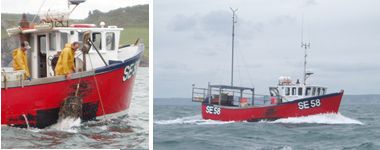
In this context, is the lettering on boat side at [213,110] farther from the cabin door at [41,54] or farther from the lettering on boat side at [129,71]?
the cabin door at [41,54]

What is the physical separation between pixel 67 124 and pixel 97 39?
79.4 inches

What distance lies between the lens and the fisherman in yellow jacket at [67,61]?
1080 cm

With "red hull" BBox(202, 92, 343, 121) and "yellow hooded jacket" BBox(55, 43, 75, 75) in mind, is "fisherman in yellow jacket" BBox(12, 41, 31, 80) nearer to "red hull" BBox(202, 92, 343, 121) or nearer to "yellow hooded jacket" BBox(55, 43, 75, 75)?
"yellow hooded jacket" BBox(55, 43, 75, 75)

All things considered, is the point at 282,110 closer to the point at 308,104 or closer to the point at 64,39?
the point at 308,104

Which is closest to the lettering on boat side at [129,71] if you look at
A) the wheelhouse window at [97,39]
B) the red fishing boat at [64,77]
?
the red fishing boat at [64,77]

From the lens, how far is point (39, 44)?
1241cm

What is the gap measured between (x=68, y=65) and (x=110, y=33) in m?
1.80

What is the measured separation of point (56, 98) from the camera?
35.7 ft

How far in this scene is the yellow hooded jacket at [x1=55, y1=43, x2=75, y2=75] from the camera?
10805 millimetres

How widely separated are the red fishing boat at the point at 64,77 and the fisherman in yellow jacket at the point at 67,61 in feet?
0.38

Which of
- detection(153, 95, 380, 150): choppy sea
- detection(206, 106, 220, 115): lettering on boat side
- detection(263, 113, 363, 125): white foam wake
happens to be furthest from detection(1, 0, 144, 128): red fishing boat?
detection(206, 106, 220, 115): lettering on boat side

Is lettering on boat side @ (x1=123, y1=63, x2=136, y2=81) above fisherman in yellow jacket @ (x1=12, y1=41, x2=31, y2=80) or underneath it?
underneath

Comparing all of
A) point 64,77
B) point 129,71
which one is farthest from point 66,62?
point 129,71

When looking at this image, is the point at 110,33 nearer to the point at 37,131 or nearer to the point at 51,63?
the point at 51,63
